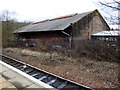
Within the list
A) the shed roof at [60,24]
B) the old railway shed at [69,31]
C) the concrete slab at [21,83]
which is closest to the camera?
the concrete slab at [21,83]

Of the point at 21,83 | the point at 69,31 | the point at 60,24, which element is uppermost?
the point at 60,24

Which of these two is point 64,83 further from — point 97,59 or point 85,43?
point 85,43

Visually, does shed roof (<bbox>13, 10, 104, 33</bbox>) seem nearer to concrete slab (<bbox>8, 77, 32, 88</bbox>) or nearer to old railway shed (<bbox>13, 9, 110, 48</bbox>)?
old railway shed (<bbox>13, 9, 110, 48</bbox>)

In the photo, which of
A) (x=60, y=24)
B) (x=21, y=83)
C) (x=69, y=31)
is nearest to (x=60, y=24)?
(x=60, y=24)

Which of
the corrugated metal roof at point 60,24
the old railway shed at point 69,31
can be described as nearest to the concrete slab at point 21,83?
the old railway shed at point 69,31

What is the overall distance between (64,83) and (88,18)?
13.7 metres

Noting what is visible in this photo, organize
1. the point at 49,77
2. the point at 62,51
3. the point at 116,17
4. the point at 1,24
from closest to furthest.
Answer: the point at 116,17
the point at 49,77
the point at 62,51
the point at 1,24

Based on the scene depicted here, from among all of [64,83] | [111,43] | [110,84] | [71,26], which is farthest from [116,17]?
[71,26]

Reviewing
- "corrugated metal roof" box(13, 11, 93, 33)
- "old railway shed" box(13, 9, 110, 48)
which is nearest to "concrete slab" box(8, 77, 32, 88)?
"old railway shed" box(13, 9, 110, 48)

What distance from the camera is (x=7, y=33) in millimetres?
26844

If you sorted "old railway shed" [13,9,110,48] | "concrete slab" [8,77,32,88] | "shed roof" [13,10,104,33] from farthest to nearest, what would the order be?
"shed roof" [13,10,104,33], "old railway shed" [13,9,110,48], "concrete slab" [8,77,32,88]

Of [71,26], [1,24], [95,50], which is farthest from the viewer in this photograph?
[1,24]

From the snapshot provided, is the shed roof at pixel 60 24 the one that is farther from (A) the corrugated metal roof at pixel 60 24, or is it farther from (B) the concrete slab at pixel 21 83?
(B) the concrete slab at pixel 21 83

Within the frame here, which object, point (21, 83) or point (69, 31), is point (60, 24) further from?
point (21, 83)
